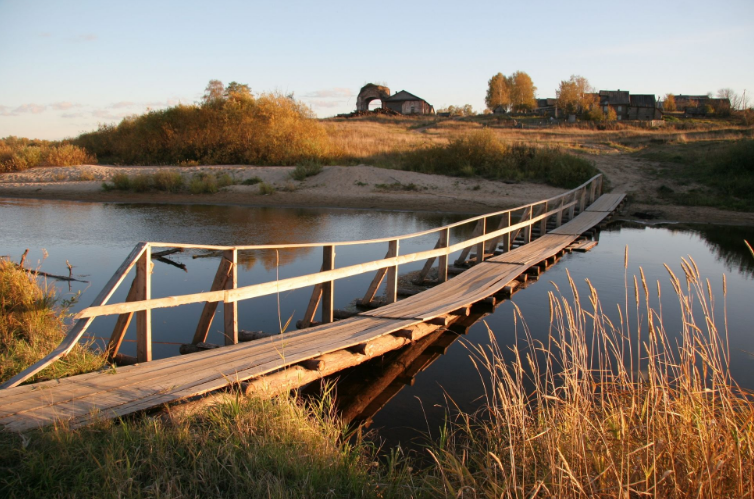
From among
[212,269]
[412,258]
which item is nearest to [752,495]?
[412,258]

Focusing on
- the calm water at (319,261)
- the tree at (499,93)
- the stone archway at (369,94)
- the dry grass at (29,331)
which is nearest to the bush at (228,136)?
the calm water at (319,261)

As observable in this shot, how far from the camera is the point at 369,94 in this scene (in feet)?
223

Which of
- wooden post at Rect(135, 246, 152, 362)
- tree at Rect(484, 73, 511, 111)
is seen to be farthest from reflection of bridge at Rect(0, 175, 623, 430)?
tree at Rect(484, 73, 511, 111)

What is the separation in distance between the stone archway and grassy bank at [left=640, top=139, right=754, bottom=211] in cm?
4408

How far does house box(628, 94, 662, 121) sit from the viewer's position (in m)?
62.0

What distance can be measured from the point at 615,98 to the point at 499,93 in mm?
20420

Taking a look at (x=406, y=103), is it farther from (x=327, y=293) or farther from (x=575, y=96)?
(x=327, y=293)

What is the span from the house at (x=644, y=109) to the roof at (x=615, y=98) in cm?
96

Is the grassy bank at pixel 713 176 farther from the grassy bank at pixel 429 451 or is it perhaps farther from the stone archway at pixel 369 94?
the stone archway at pixel 369 94

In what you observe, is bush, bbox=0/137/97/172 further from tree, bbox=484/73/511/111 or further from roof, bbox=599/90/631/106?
tree, bbox=484/73/511/111

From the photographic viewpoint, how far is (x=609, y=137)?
1581 inches

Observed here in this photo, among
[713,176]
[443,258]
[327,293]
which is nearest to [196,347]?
[327,293]

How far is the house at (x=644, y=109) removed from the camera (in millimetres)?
62000

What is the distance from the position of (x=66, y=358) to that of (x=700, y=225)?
19.2 meters
